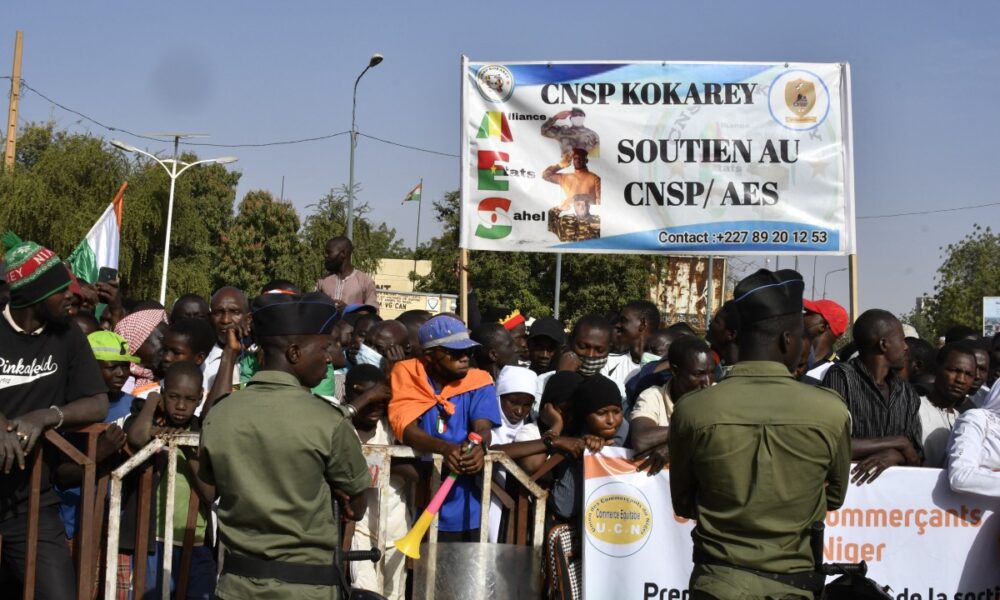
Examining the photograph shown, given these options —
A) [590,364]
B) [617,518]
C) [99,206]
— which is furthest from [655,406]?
[99,206]

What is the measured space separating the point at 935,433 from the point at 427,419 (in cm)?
286

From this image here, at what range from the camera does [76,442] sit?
5.53 metres

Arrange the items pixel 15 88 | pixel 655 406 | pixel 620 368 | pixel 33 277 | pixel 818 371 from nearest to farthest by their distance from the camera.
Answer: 1. pixel 33 277
2. pixel 655 406
3. pixel 818 371
4. pixel 620 368
5. pixel 15 88

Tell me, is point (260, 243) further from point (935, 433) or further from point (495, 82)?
point (935, 433)

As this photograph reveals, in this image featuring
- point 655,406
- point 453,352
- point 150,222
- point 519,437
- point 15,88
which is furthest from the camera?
point 150,222

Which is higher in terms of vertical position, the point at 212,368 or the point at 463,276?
the point at 463,276

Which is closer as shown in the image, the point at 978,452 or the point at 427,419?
the point at 978,452

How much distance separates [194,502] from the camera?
5.54m

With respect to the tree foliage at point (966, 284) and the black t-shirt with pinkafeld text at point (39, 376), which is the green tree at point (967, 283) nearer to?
the tree foliage at point (966, 284)

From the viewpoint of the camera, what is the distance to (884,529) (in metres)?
5.68

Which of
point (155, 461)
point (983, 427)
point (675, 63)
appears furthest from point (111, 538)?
point (675, 63)

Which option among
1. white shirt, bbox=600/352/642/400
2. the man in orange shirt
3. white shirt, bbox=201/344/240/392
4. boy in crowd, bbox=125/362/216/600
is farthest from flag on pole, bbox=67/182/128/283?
boy in crowd, bbox=125/362/216/600

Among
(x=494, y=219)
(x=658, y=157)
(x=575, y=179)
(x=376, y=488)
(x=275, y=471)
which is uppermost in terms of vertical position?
(x=658, y=157)

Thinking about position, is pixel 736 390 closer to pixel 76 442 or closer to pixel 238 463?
pixel 238 463
